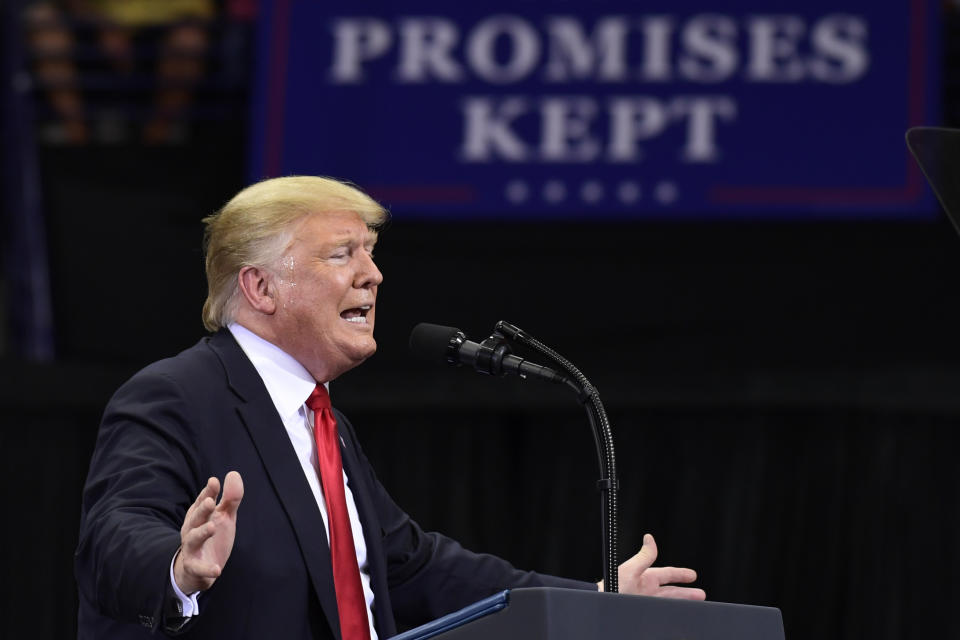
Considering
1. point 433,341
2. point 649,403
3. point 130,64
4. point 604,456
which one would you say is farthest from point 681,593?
point 130,64

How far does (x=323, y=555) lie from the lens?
2.33 m

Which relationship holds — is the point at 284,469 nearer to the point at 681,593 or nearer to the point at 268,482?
the point at 268,482

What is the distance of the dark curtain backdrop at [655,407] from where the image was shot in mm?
4512

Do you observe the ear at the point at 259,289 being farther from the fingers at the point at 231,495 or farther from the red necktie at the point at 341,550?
the fingers at the point at 231,495

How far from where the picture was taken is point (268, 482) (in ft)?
7.72

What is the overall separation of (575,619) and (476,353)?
0.58 m

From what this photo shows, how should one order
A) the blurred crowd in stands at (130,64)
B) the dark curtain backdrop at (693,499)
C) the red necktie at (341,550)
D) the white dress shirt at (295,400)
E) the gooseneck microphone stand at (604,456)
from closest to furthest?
the gooseneck microphone stand at (604,456)
the red necktie at (341,550)
the white dress shirt at (295,400)
the dark curtain backdrop at (693,499)
the blurred crowd in stands at (130,64)

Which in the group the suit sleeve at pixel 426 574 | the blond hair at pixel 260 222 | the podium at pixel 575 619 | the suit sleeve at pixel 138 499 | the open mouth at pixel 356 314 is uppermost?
the blond hair at pixel 260 222

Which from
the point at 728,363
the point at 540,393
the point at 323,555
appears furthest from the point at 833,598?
the point at 323,555

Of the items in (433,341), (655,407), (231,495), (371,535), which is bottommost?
(655,407)

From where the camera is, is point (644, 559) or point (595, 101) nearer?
point (644, 559)

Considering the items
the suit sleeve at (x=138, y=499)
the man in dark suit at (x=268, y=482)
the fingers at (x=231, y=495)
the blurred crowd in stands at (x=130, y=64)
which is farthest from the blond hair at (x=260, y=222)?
the blurred crowd in stands at (x=130, y=64)

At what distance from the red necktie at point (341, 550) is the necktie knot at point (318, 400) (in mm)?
39

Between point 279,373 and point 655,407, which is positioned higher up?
point 279,373
